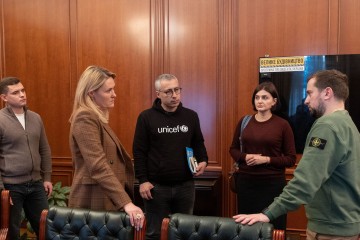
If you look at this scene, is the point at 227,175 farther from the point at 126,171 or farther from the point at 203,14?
the point at 126,171

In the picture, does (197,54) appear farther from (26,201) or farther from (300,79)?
(26,201)

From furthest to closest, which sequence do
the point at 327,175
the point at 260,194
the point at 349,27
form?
the point at 349,27
the point at 260,194
the point at 327,175

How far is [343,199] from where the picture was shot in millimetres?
1769

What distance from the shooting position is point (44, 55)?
4504mm

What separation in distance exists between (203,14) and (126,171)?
2.30 meters

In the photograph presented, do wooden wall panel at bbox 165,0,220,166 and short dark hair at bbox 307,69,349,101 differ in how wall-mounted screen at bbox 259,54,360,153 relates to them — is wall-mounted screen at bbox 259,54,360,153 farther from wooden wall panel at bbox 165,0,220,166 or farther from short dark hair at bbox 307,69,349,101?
short dark hair at bbox 307,69,349,101

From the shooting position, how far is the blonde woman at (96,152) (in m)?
1.96

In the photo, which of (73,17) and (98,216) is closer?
(98,216)

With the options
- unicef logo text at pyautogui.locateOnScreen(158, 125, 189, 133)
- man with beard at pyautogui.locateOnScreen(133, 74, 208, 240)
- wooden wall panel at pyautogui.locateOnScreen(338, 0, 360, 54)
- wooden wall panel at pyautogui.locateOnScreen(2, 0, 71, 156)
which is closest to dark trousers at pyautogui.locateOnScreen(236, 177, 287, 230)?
man with beard at pyautogui.locateOnScreen(133, 74, 208, 240)

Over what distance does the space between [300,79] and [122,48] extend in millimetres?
1900

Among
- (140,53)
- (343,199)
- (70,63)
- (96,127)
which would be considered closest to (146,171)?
(96,127)

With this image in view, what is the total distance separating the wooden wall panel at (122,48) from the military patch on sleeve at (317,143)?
2678 mm

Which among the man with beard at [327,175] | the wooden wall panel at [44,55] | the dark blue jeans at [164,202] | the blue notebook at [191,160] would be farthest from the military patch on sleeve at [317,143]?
the wooden wall panel at [44,55]

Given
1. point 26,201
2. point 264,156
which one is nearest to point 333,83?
point 264,156
